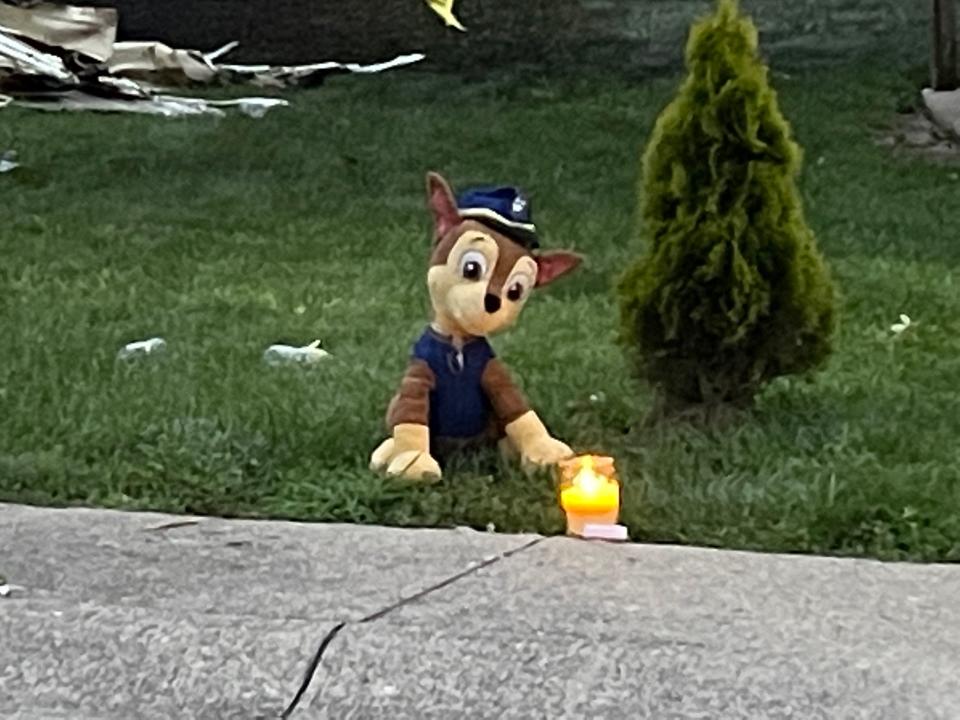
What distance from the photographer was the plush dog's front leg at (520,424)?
4.79 m

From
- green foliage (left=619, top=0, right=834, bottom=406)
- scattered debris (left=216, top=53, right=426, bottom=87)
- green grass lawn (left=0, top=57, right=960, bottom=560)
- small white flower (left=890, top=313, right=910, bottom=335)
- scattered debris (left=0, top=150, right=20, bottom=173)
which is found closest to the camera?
green grass lawn (left=0, top=57, right=960, bottom=560)

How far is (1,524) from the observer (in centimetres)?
441

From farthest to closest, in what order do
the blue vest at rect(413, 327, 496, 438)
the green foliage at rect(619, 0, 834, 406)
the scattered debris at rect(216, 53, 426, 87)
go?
the scattered debris at rect(216, 53, 426, 87) → the green foliage at rect(619, 0, 834, 406) → the blue vest at rect(413, 327, 496, 438)

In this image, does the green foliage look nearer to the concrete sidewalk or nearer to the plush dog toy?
the plush dog toy

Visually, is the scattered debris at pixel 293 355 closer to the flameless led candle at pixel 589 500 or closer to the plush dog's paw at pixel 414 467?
the plush dog's paw at pixel 414 467

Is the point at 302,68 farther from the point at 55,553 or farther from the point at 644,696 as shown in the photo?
the point at 644,696

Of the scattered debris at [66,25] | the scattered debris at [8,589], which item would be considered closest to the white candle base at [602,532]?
the scattered debris at [8,589]

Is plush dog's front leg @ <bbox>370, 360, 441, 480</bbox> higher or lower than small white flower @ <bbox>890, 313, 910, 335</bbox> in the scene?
higher

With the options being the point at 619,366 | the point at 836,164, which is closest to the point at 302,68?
the point at 836,164

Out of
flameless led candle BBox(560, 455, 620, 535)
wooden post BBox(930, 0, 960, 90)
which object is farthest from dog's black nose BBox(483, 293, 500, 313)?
wooden post BBox(930, 0, 960, 90)

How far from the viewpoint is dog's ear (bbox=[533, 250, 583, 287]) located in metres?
4.84

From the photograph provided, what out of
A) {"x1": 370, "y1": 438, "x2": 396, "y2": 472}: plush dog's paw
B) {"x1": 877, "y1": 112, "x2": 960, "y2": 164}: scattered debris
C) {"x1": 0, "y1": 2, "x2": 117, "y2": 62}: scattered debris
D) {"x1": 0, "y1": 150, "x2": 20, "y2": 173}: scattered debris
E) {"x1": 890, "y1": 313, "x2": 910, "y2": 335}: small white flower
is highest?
{"x1": 370, "y1": 438, "x2": 396, "y2": 472}: plush dog's paw

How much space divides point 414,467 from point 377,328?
6.31 feet

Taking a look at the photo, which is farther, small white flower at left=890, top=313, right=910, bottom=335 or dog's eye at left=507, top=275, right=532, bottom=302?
small white flower at left=890, top=313, right=910, bottom=335
